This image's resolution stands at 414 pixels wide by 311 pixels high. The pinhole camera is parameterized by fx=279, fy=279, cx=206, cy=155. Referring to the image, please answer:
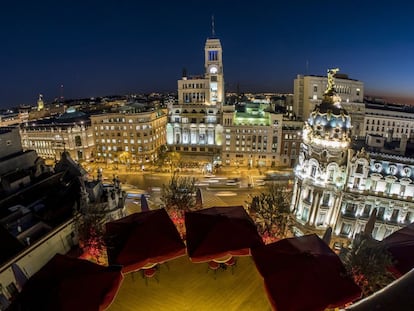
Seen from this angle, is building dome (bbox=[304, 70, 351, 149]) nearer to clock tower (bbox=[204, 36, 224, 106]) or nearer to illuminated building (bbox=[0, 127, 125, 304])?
illuminated building (bbox=[0, 127, 125, 304])

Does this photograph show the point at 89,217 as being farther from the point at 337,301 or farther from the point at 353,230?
the point at 353,230

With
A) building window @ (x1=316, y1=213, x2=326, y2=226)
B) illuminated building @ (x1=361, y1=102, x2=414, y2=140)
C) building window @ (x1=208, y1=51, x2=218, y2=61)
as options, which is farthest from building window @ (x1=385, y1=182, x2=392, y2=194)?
building window @ (x1=208, y1=51, x2=218, y2=61)

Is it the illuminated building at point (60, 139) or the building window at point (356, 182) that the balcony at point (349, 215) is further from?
the illuminated building at point (60, 139)

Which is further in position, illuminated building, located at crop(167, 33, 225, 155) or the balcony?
illuminated building, located at crop(167, 33, 225, 155)

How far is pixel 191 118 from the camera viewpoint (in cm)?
10862

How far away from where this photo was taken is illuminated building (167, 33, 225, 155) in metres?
108

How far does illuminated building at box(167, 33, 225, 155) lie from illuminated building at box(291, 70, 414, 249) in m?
54.2

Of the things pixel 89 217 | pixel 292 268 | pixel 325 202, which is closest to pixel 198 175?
pixel 325 202

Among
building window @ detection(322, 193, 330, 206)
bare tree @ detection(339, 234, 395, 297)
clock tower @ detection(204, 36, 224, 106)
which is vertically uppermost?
clock tower @ detection(204, 36, 224, 106)

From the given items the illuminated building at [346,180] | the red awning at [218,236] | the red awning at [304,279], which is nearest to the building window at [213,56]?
the illuminated building at [346,180]

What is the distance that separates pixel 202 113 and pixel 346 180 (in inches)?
2554

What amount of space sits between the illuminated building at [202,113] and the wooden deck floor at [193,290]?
7733 centimetres

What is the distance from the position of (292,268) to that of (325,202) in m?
32.3

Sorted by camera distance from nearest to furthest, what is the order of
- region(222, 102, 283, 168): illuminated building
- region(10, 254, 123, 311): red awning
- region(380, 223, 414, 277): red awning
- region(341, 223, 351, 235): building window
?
region(10, 254, 123, 311): red awning < region(380, 223, 414, 277): red awning < region(341, 223, 351, 235): building window < region(222, 102, 283, 168): illuminated building
